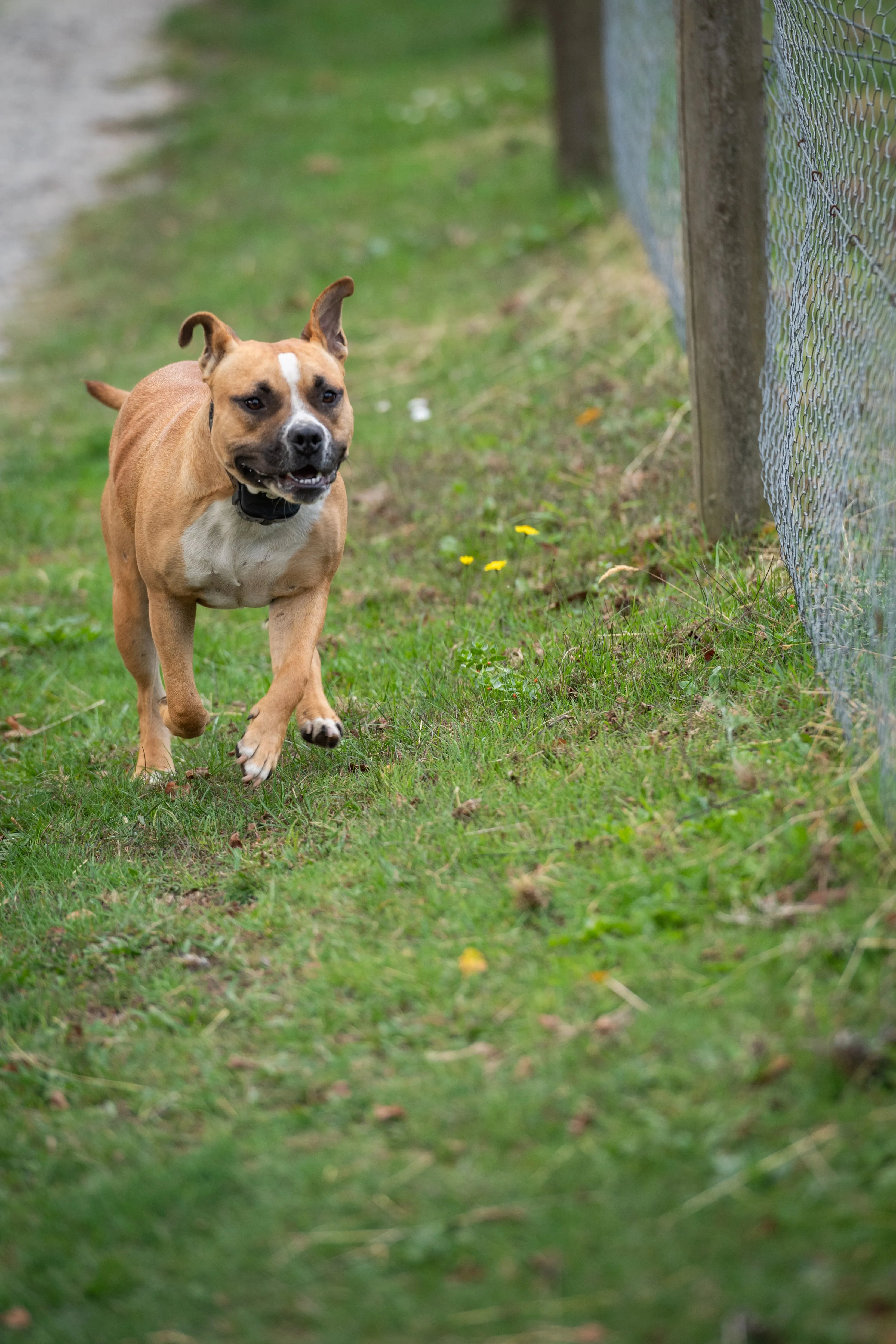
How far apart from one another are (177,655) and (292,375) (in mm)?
1020

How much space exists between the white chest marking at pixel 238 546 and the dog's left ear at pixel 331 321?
592mm

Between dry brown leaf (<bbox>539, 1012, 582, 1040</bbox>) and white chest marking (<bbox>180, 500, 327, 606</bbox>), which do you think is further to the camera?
white chest marking (<bbox>180, 500, 327, 606</bbox>)

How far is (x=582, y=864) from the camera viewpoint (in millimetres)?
3402

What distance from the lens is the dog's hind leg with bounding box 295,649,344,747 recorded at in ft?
14.3

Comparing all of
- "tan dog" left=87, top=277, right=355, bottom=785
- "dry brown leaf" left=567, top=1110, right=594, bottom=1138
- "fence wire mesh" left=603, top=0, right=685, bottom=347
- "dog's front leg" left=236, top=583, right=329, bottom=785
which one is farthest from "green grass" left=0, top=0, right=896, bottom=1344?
"fence wire mesh" left=603, top=0, right=685, bottom=347

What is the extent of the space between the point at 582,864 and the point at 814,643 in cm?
105

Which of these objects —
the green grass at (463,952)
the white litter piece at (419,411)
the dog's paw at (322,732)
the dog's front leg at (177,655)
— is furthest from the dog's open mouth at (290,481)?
the white litter piece at (419,411)

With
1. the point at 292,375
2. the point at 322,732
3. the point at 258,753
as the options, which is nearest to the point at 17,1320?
the point at 258,753

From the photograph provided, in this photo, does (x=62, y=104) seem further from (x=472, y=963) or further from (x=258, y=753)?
(x=472, y=963)

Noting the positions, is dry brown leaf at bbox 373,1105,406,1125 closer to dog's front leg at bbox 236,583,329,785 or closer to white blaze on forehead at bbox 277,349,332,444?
dog's front leg at bbox 236,583,329,785

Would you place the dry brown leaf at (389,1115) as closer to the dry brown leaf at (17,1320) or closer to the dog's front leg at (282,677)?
the dry brown leaf at (17,1320)

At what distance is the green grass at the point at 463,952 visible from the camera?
240cm

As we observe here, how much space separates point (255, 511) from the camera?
427 centimetres

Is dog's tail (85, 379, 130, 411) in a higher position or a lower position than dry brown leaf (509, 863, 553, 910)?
higher
